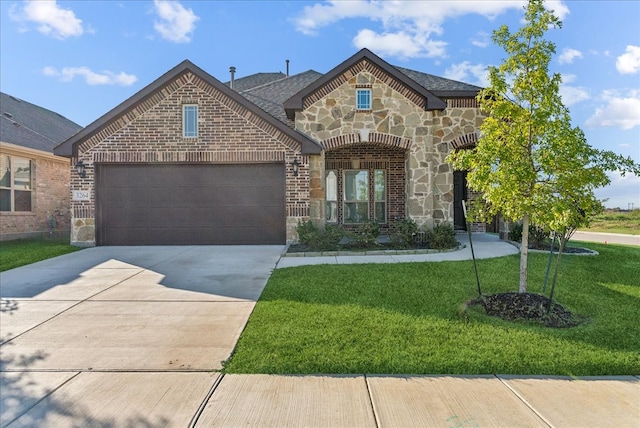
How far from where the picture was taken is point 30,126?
56.3 feet

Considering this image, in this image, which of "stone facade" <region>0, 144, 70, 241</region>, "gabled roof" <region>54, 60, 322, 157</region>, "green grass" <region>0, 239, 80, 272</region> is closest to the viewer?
"green grass" <region>0, 239, 80, 272</region>

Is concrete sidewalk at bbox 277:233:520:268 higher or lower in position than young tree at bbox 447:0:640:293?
lower

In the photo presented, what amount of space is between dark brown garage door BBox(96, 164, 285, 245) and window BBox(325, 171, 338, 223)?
9.70 ft

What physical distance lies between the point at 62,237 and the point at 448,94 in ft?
52.5

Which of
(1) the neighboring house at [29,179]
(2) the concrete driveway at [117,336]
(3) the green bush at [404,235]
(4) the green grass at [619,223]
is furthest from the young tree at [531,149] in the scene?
(4) the green grass at [619,223]

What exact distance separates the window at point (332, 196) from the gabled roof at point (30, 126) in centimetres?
1147

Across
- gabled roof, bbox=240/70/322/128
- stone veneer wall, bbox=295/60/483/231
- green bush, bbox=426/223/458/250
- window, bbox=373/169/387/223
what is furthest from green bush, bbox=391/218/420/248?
gabled roof, bbox=240/70/322/128

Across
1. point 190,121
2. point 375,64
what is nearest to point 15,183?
point 190,121

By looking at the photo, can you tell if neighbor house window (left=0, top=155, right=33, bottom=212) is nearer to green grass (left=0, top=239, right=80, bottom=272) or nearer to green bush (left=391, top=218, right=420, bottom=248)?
green grass (left=0, top=239, right=80, bottom=272)

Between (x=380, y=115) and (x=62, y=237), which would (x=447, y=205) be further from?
(x=62, y=237)

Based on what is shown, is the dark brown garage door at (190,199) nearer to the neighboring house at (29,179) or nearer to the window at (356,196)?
the window at (356,196)

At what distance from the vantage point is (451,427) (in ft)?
9.39

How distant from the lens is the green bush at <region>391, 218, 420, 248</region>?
36.5ft

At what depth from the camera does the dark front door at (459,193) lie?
51.0ft
